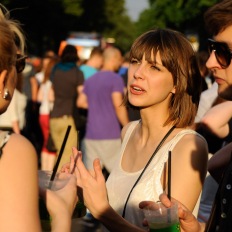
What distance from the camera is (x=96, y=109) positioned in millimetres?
8812

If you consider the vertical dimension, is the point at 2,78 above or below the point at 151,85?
above

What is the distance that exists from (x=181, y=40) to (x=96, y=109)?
5.17 meters

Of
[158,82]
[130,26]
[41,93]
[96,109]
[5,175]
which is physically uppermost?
[5,175]

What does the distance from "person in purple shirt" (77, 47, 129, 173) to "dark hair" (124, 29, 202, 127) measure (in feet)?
15.8

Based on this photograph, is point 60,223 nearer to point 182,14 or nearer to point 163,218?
point 163,218

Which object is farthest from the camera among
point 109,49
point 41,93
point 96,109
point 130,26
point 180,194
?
point 130,26

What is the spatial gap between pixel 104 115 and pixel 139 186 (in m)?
5.49

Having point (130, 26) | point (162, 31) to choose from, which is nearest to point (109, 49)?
point (162, 31)

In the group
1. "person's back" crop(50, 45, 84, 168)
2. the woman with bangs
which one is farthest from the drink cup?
"person's back" crop(50, 45, 84, 168)

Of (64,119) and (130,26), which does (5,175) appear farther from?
(130,26)

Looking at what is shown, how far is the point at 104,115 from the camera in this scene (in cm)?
883

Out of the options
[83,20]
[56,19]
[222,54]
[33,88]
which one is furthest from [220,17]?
[83,20]

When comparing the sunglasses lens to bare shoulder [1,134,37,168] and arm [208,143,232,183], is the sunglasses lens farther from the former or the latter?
bare shoulder [1,134,37,168]

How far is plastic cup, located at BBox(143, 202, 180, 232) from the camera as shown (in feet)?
8.23
